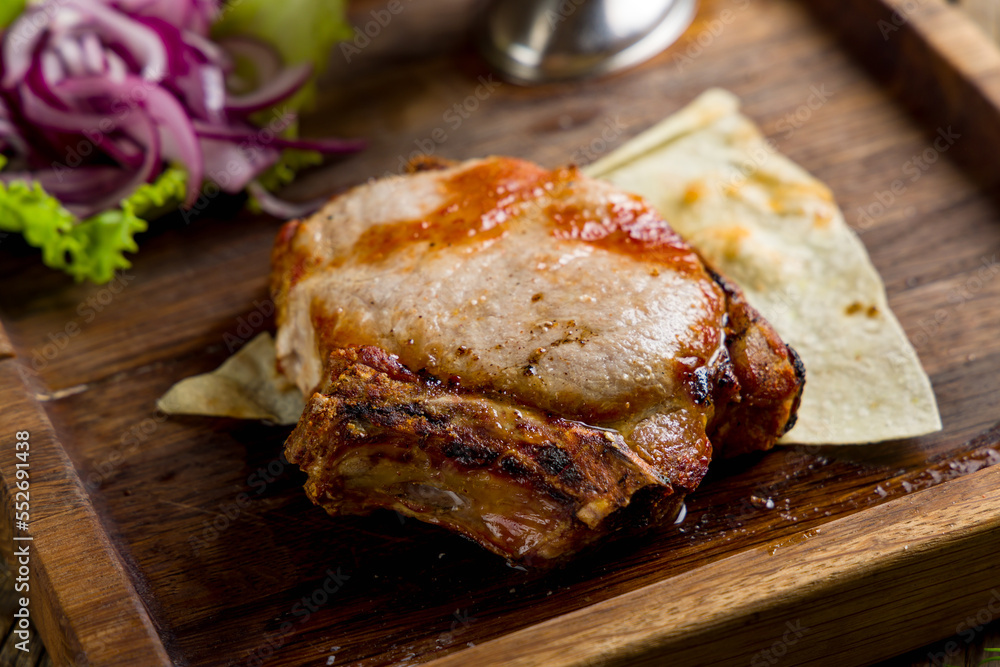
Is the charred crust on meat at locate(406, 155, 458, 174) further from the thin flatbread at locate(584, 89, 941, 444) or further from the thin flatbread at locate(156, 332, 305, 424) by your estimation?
the thin flatbread at locate(156, 332, 305, 424)

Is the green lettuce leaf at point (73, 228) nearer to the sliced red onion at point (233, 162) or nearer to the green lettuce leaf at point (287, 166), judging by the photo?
the sliced red onion at point (233, 162)

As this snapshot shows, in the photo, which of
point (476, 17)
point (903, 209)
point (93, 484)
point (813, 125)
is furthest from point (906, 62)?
point (93, 484)

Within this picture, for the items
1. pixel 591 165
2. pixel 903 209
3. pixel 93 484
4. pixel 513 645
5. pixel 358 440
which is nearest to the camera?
pixel 513 645

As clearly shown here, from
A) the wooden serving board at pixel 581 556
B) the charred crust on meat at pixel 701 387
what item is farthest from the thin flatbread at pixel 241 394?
the charred crust on meat at pixel 701 387

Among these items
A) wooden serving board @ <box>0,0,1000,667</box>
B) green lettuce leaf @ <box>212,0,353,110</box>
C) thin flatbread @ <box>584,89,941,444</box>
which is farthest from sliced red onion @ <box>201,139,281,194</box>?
thin flatbread @ <box>584,89,941,444</box>

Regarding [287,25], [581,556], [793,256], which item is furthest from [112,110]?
[793,256]

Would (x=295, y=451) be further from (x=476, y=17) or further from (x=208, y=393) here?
(x=476, y=17)
